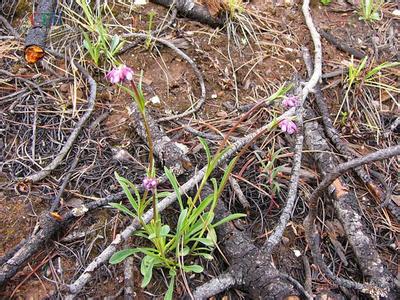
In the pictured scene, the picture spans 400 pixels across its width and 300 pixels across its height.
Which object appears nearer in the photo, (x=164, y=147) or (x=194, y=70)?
(x=164, y=147)

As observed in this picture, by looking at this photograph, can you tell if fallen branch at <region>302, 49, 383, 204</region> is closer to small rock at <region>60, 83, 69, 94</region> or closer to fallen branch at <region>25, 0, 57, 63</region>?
small rock at <region>60, 83, 69, 94</region>

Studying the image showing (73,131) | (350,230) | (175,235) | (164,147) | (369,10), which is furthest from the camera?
(369,10)

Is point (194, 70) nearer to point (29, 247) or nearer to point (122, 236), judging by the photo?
point (122, 236)

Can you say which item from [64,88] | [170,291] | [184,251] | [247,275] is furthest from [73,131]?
[247,275]

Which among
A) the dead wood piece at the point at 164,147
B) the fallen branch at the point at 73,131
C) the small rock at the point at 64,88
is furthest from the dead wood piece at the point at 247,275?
the small rock at the point at 64,88

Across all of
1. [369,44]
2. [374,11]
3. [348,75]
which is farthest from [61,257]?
[374,11]

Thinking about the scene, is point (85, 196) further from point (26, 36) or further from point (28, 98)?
point (26, 36)

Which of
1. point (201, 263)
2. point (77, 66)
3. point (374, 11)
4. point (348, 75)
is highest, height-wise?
point (374, 11)

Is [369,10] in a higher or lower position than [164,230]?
higher
